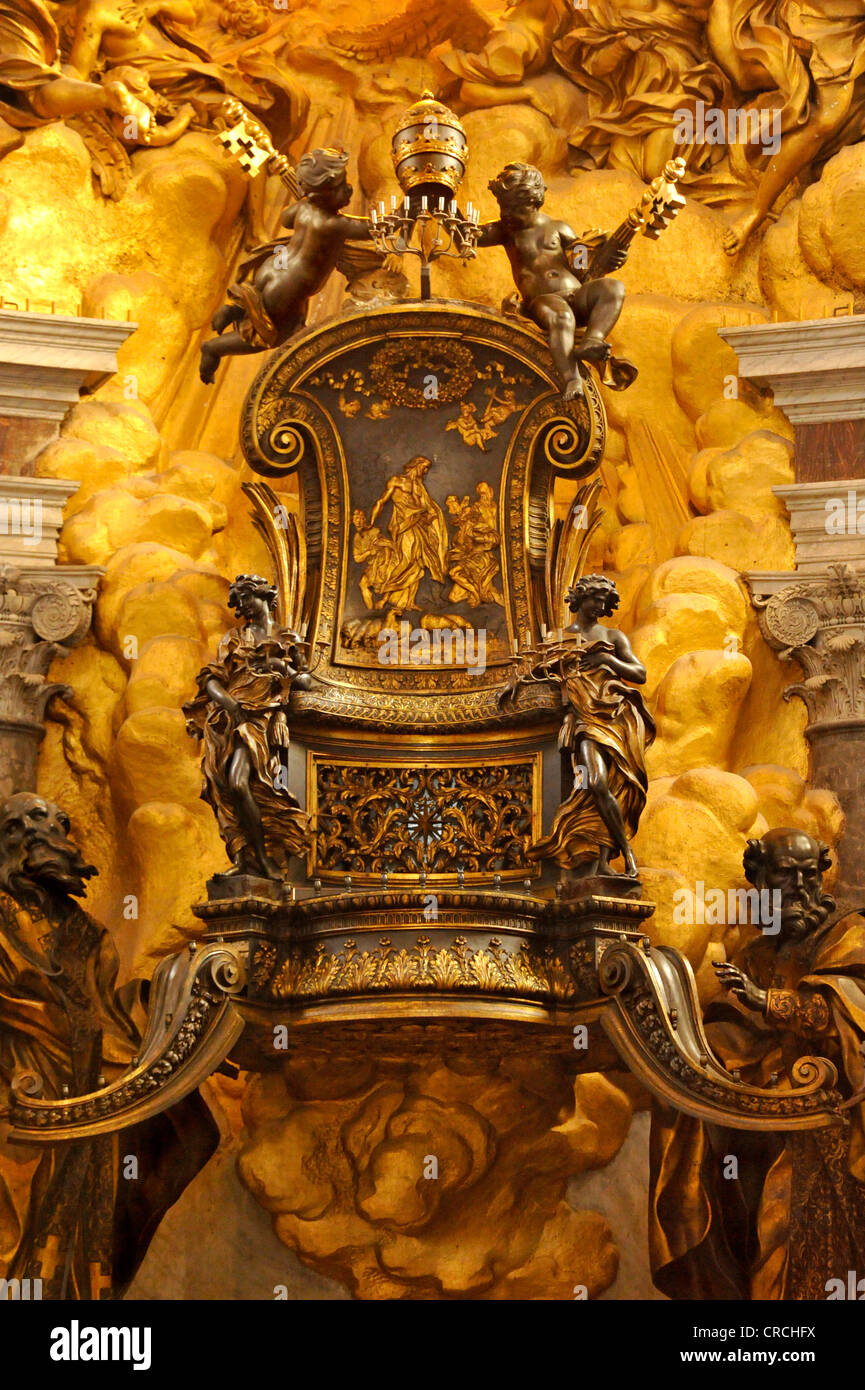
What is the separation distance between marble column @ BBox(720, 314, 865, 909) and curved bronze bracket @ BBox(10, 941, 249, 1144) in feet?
11.4

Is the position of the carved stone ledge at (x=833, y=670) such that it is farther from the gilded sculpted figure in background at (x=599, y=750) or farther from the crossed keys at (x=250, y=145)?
the crossed keys at (x=250, y=145)

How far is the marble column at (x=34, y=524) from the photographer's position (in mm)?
12812

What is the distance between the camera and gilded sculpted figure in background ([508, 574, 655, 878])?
11.0m

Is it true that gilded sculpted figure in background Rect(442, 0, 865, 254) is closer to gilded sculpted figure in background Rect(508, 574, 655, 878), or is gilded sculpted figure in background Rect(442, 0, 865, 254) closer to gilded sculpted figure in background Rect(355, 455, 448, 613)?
gilded sculpted figure in background Rect(355, 455, 448, 613)

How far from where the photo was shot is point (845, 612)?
12703 millimetres

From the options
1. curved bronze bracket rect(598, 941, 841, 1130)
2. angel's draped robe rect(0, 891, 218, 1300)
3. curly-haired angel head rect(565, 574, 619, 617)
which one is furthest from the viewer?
curly-haired angel head rect(565, 574, 619, 617)

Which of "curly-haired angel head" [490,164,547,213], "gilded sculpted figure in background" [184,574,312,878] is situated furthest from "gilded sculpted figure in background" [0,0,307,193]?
"gilded sculpted figure in background" [184,574,312,878]

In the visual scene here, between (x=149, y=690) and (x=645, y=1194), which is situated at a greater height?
(x=149, y=690)

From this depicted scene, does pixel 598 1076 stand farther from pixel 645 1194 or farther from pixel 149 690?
pixel 149 690

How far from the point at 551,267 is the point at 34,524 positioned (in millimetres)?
3309

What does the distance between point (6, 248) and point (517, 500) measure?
12.2 ft

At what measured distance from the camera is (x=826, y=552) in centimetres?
1299

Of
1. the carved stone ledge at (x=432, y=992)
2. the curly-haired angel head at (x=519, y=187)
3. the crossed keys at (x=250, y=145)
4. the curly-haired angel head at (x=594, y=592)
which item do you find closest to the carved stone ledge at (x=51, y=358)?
the crossed keys at (x=250, y=145)

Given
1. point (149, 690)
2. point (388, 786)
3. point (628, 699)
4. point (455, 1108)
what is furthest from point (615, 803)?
point (149, 690)
